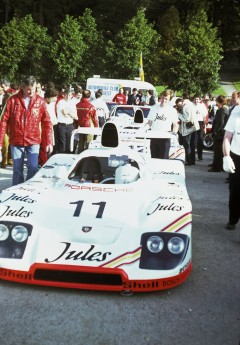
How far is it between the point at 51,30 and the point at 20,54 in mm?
16151

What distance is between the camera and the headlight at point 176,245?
15.9ft

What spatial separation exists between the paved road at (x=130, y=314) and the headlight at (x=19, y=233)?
380 mm

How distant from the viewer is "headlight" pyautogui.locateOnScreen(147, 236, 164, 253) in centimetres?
481

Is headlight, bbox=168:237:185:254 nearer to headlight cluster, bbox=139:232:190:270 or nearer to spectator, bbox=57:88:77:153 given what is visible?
headlight cluster, bbox=139:232:190:270

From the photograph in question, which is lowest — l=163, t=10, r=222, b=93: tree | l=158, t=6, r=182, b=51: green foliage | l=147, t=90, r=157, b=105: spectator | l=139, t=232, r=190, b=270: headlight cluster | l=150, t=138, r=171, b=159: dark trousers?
l=139, t=232, r=190, b=270: headlight cluster

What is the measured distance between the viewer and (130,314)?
14.0 feet

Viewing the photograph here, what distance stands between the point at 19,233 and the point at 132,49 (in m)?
34.4

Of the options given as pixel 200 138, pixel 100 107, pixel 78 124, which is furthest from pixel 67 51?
pixel 78 124

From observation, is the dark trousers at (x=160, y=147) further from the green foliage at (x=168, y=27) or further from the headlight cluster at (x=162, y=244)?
the green foliage at (x=168, y=27)

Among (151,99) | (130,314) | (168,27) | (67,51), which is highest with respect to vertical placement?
(168,27)

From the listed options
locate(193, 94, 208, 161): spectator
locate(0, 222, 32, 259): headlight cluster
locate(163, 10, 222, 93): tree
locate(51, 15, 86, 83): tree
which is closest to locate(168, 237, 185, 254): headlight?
locate(0, 222, 32, 259): headlight cluster

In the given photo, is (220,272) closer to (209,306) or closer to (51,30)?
(209,306)

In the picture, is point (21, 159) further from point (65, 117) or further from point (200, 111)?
point (200, 111)

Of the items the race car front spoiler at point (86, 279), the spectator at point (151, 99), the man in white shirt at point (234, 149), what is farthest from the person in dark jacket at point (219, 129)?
the spectator at point (151, 99)
